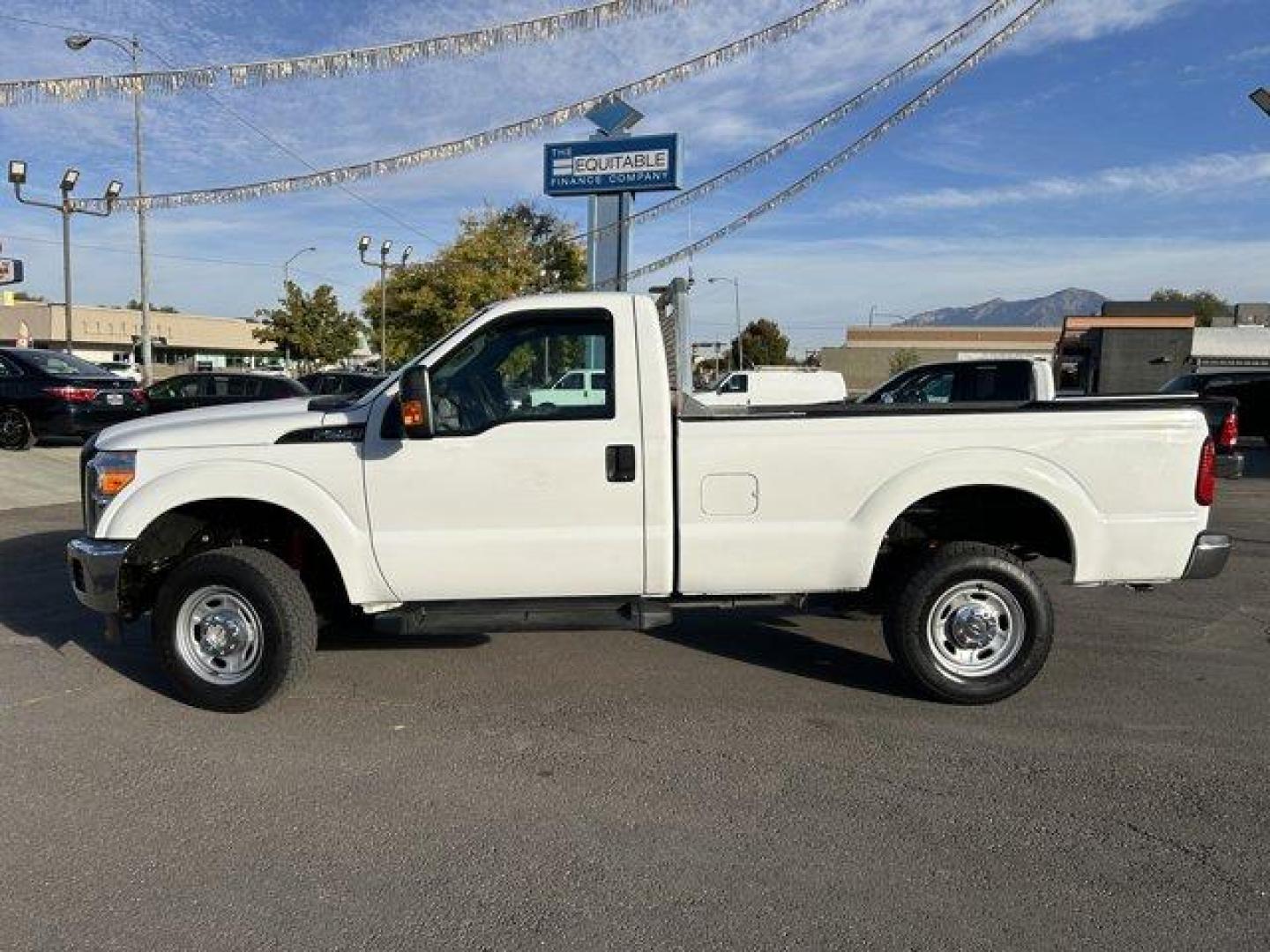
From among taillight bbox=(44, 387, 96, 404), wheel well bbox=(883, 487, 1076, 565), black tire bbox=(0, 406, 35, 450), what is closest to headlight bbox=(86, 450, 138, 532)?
wheel well bbox=(883, 487, 1076, 565)

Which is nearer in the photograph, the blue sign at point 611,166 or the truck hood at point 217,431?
the truck hood at point 217,431

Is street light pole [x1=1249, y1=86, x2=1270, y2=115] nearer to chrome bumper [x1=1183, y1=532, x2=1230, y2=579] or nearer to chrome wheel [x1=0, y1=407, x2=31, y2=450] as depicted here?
chrome bumper [x1=1183, y1=532, x2=1230, y2=579]

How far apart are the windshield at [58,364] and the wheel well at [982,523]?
14.1 m

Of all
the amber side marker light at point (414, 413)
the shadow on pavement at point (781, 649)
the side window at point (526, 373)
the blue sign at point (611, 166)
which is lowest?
the shadow on pavement at point (781, 649)

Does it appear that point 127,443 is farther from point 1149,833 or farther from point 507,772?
point 1149,833

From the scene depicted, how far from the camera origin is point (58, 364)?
15414 millimetres

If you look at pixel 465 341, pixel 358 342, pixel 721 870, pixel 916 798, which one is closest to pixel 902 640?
pixel 916 798

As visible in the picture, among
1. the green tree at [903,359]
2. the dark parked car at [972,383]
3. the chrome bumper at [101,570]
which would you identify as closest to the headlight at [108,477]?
the chrome bumper at [101,570]

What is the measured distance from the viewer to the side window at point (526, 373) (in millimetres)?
4758

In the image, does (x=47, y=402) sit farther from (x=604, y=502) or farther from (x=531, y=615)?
(x=604, y=502)

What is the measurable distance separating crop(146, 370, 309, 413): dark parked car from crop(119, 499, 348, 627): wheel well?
10.7m

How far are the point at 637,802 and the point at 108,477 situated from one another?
119 inches

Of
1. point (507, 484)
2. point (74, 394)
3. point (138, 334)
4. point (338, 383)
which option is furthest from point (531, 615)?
point (138, 334)

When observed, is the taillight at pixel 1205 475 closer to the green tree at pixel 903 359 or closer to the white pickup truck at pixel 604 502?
the white pickup truck at pixel 604 502
